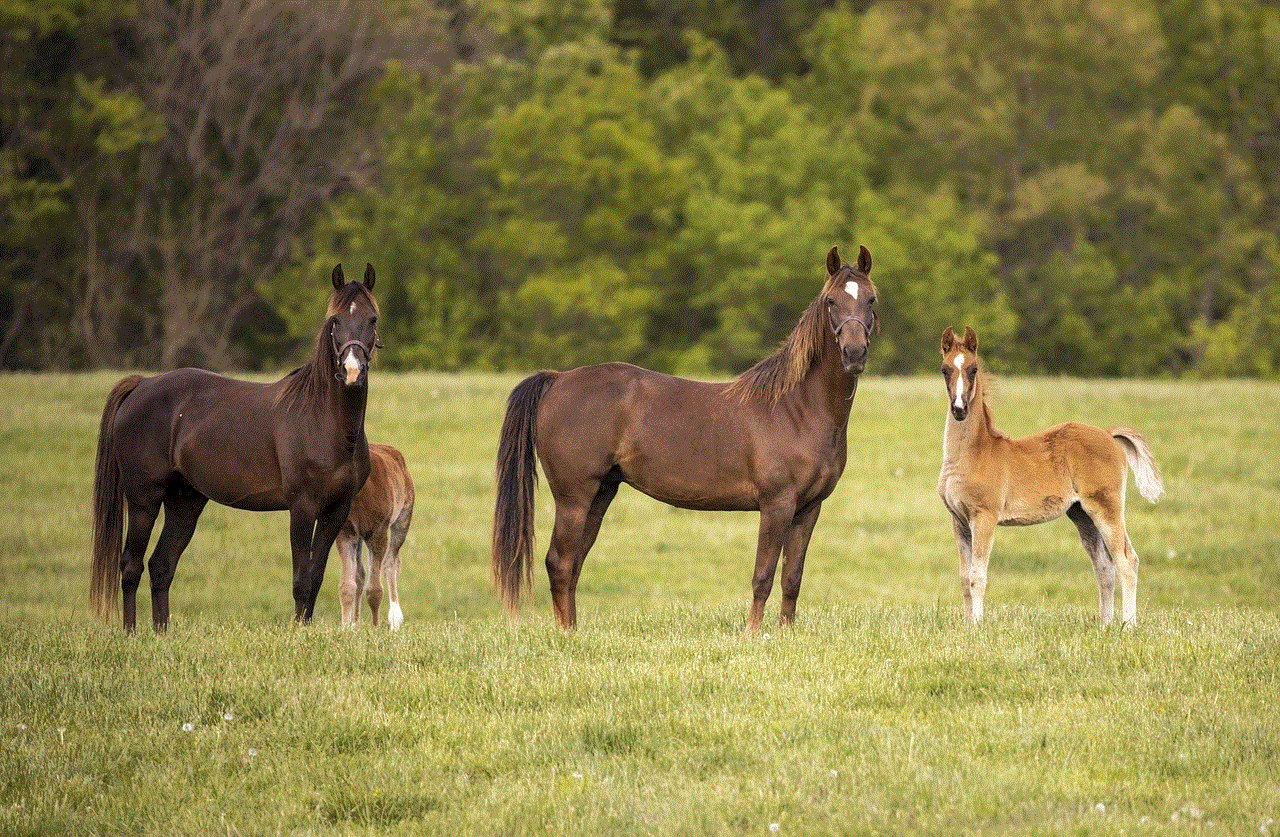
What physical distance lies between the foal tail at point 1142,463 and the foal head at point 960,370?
1588 mm

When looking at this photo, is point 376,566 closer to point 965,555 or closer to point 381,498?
point 381,498

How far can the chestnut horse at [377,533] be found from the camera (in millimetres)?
12992

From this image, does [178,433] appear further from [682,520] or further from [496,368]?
[496,368]

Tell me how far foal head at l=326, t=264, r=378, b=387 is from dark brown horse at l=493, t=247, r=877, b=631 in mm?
1336

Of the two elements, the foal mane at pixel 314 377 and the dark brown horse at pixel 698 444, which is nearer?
the dark brown horse at pixel 698 444

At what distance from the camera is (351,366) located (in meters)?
10.0

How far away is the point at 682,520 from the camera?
22625mm

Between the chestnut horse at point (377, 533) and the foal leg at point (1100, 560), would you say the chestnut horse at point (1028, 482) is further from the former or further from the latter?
the chestnut horse at point (377, 533)

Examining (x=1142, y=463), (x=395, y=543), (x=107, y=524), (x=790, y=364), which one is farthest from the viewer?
(x=395, y=543)

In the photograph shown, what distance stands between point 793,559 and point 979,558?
4.39 feet

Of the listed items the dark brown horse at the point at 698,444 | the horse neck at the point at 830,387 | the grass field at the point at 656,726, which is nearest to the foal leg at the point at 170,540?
the grass field at the point at 656,726

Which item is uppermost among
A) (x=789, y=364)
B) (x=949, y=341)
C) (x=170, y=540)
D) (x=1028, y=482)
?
(x=949, y=341)

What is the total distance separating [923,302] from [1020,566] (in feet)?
104

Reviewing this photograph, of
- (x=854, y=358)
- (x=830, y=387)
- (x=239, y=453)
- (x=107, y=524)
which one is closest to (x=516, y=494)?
→ (x=239, y=453)
